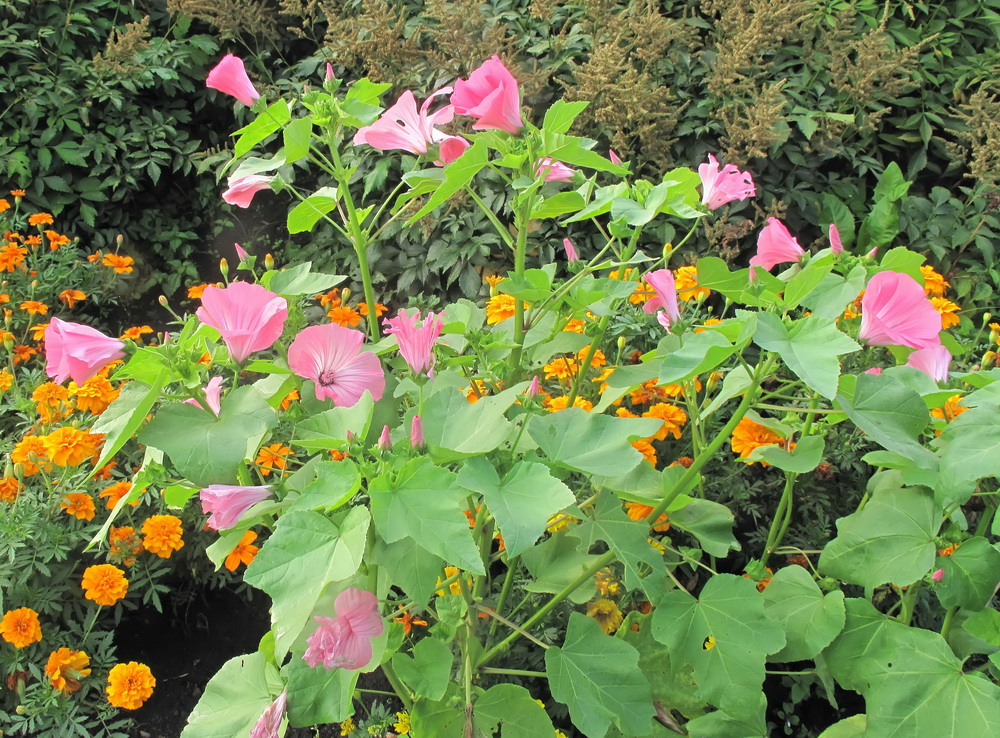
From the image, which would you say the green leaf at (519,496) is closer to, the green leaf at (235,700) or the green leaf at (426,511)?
the green leaf at (426,511)

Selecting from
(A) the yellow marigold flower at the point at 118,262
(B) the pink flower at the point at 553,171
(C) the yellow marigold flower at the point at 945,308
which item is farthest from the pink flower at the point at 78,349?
(A) the yellow marigold flower at the point at 118,262

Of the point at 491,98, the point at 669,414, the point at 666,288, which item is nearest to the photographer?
the point at 491,98

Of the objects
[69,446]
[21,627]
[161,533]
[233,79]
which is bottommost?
[21,627]

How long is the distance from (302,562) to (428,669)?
0.33m

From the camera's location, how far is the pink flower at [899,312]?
0.88 meters

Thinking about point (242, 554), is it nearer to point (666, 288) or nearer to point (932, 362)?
point (666, 288)

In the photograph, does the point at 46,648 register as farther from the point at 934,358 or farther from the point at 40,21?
the point at 40,21

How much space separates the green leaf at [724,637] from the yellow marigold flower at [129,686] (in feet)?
3.64

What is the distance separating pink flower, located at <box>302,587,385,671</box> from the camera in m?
0.81

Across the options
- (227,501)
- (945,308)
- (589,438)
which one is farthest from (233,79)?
(945,308)

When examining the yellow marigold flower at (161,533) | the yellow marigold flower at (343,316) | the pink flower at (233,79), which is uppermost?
the pink flower at (233,79)

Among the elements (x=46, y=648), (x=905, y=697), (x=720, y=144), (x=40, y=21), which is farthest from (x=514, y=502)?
(x=40, y=21)

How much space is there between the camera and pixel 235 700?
1.01 meters

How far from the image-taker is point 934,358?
3.39 ft
